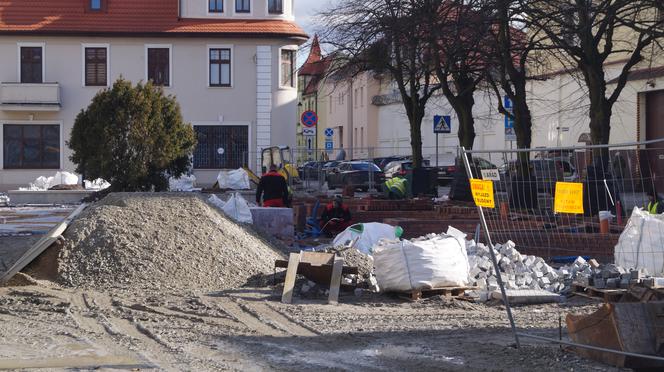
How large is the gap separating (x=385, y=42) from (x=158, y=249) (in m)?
16.8

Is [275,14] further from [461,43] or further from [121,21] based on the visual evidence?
[461,43]

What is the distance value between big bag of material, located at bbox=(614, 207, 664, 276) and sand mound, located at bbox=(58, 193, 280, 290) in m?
5.00

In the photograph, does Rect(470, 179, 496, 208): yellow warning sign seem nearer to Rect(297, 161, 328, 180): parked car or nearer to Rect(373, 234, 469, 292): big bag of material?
Rect(373, 234, 469, 292): big bag of material

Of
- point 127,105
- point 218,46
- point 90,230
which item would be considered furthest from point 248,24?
point 90,230

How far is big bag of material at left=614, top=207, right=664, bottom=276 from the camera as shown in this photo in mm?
12383

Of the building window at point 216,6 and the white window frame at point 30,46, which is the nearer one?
the white window frame at point 30,46

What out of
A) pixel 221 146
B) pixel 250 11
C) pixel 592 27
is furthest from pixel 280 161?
pixel 592 27

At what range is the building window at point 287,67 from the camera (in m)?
45.8

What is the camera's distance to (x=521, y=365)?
338 inches

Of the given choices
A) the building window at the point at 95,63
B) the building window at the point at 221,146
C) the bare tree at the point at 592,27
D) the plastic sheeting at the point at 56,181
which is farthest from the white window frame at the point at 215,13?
the bare tree at the point at 592,27

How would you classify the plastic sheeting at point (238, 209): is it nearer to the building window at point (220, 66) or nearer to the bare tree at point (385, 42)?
the bare tree at point (385, 42)

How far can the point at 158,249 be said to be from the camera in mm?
14367

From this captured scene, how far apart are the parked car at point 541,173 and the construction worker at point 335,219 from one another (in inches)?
415

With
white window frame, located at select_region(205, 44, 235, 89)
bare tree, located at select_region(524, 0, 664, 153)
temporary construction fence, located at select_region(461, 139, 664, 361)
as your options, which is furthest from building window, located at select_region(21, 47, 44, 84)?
temporary construction fence, located at select_region(461, 139, 664, 361)
